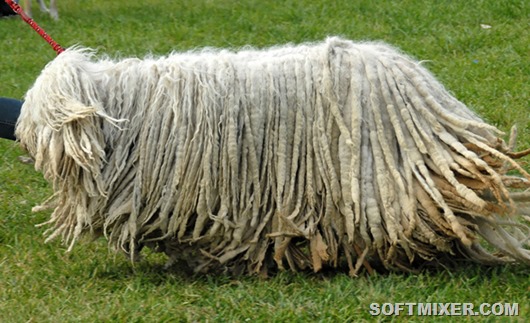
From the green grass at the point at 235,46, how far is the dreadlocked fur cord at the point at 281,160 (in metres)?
0.17

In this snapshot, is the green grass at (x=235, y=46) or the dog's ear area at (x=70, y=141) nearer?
the green grass at (x=235, y=46)

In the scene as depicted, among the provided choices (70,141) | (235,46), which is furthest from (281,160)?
(235,46)

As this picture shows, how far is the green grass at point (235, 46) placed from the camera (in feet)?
12.5

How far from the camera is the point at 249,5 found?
995cm

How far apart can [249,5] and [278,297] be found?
253 inches

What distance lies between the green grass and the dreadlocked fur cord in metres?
0.17

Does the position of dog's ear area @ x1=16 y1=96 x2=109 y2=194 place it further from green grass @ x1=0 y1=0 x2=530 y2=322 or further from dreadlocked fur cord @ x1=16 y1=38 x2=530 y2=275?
green grass @ x1=0 y1=0 x2=530 y2=322

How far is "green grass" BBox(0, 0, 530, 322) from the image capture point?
3.79 m

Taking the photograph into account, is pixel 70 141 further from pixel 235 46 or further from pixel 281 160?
pixel 235 46

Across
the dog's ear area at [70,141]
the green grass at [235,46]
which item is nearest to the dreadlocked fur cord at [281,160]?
the dog's ear area at [70,141]

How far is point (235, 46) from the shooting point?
846 centimetres

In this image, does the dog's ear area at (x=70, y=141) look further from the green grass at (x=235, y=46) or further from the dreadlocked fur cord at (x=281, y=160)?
the green grass at (x=235, y=46)

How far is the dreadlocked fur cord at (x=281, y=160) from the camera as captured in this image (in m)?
3.86

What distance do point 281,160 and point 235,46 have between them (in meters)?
4.62
